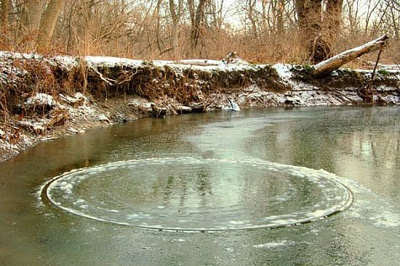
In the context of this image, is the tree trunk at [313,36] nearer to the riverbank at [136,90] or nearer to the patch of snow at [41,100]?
the riverbank at [136,90]

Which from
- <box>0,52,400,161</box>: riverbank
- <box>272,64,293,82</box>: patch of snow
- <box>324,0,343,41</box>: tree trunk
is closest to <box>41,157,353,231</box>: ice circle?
<box>0,52,400,161</box>: riverbank

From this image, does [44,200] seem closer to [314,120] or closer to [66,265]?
[66,265]

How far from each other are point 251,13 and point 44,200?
20.0 metres

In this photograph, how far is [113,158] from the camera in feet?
23.2

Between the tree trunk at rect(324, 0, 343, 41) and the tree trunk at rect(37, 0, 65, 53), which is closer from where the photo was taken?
the tree trunk at rect(37, 0, 65, 53)

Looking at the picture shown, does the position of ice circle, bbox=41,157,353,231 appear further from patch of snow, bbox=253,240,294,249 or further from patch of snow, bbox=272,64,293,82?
patch of snow, bbox=272,64,293,82

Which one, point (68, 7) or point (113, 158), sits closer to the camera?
point (113, 158)

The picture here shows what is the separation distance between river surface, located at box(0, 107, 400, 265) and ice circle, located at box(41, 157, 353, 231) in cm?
1

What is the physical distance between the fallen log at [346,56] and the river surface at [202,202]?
7718 mm

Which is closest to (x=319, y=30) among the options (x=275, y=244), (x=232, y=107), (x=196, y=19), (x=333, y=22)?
(x=333, y=22)

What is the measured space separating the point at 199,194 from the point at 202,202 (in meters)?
0.30

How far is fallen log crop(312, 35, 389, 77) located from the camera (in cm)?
1584

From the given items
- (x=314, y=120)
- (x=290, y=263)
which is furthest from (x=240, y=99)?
(x=290, y=263)

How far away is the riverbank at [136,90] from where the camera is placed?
8.96 metres
